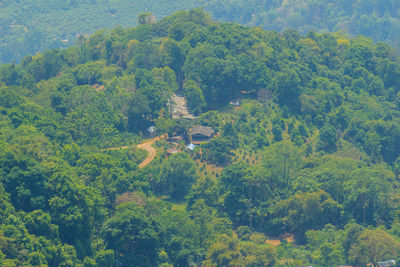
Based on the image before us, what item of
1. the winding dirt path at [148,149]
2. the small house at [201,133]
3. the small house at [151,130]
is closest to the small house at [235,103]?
the small house at [201,133]

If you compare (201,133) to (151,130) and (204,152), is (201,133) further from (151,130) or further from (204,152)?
(151,130)

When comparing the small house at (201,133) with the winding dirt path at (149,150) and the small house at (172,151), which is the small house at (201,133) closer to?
the small house at (172,151)

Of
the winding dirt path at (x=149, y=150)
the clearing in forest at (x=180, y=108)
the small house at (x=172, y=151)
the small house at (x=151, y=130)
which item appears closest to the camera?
the winding dirt path at (x=149, y=150)

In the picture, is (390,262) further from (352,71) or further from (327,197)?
(352,71)

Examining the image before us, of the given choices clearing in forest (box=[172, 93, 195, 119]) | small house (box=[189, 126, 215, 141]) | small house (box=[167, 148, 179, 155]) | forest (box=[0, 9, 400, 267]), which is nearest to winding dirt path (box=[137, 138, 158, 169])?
forest (box=[0, 9, 400, 267])

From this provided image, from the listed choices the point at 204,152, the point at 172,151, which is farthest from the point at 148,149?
the point at 204,152

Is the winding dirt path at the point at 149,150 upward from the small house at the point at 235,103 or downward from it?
downward

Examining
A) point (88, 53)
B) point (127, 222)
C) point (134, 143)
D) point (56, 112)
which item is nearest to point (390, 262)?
point (127, 222)
